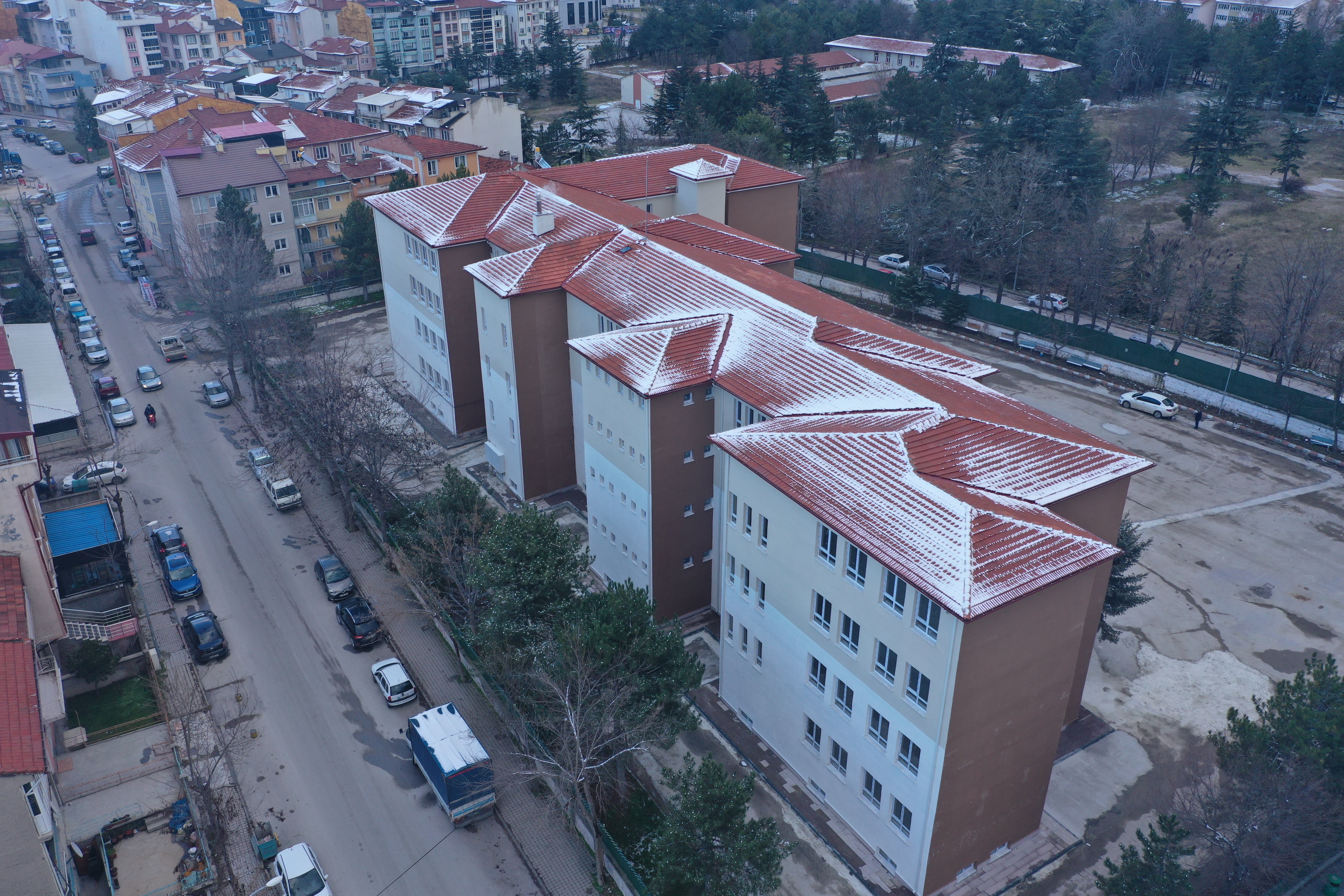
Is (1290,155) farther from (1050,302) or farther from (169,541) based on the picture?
(169,541)

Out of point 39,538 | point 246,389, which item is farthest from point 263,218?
point 39,538

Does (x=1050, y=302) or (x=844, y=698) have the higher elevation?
(x=844, y=698)

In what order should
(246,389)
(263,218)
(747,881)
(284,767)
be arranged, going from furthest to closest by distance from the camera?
(263,218) → (246,389) → (284,767) → (747,881)

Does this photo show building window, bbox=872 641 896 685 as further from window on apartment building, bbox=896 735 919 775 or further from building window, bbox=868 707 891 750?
window on apartment building, bbox=896 735 919 775

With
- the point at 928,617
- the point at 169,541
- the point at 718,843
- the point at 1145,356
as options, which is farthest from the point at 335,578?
the point at 1145,356

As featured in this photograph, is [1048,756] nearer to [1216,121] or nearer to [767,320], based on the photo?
[767,320]

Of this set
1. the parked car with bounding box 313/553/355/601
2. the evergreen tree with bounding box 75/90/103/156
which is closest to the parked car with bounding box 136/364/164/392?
the parked car with bounding box 313/553/355/601
